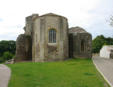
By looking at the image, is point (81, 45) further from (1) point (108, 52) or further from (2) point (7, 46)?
(2) point (7, 46)

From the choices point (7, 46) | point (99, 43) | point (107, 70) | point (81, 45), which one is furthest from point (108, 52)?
Answer: point (7, 46)

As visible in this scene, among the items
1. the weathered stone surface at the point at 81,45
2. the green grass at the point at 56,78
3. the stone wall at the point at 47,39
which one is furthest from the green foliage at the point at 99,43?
the green grass at the point at 56,78

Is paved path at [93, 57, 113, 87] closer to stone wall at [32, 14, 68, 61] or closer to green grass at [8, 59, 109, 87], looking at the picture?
green grass at [8, 59, 109, 87]

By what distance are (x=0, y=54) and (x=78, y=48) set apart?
43802 mm

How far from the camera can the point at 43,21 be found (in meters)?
28.2

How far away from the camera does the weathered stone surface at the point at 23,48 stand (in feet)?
113

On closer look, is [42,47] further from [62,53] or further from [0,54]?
[0,54]

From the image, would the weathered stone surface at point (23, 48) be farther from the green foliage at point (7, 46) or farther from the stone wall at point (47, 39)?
the green foliage at point (7, 46)

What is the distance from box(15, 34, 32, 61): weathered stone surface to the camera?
1352 inches

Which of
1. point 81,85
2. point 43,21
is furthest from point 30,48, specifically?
point 81,85

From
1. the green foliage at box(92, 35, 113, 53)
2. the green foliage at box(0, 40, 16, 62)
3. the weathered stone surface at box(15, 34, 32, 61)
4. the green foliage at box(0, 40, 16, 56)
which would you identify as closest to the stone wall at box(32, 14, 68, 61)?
the weathered stone surface at box(15, 34, 32, 61)

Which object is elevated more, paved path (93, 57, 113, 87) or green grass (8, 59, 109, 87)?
green grass (8, 59, 109, 87)

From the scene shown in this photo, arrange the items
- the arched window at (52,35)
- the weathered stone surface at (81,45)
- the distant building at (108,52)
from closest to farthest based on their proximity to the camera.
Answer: the arched window at (52,35) < the weathered stone surface at (81,45) < the distant building at (108,52)

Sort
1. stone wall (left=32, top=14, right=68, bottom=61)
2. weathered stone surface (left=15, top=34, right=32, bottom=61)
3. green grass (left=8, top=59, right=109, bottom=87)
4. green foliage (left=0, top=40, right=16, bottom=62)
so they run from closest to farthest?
green grass (left=8, top=59, right=109, bottom=87), stone wall (left=32, top=14, right=68, bottom=61), weathered stone surface (left=15, top=34, right=32, bottom=61), green foliage (left=0, top=40, right=16, bottom=62)
